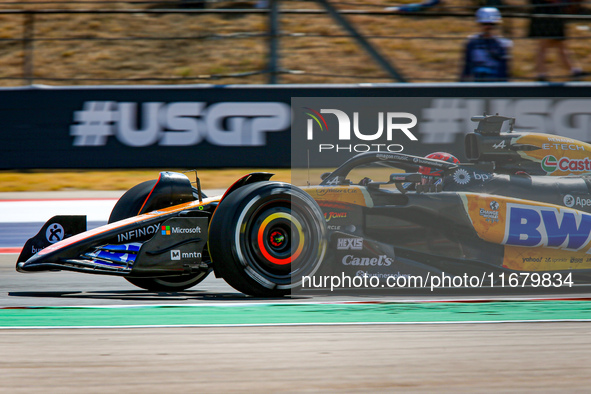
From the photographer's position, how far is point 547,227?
186 inches

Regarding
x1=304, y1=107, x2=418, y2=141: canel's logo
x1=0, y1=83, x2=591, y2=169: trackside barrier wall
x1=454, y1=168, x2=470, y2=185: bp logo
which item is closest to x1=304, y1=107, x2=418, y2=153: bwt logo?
x1=304, y1=107, x2=418, y2=141: canel's logo

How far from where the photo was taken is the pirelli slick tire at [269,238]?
14.6 ft

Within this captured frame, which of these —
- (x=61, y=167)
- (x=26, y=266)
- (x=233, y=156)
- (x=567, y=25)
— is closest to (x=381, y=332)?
(x=26, y=266)

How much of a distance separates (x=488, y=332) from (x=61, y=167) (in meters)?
7.55

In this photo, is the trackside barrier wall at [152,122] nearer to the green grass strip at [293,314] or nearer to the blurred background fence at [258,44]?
the blurred background fence at [258,44]

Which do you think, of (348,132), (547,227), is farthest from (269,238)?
(547,227)

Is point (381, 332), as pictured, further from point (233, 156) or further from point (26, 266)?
point (233, 156)

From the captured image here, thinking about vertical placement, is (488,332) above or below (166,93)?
below

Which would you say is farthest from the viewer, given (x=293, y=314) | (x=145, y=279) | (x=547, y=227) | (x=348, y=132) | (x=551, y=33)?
(x=551, y=33)

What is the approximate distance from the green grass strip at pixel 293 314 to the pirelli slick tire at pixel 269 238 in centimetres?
16

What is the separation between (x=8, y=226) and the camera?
7680mm

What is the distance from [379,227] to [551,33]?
7.01 metres

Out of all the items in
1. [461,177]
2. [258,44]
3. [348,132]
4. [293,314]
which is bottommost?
[293,314]

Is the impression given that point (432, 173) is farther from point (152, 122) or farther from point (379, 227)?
point (152, 122)
